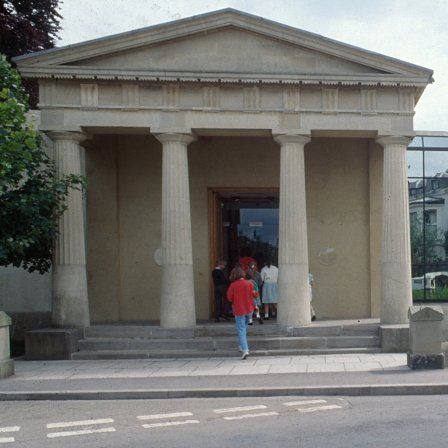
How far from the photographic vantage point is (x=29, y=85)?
2105cm

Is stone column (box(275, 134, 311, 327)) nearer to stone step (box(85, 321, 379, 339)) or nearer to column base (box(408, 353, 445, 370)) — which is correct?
stone step (box(85, 321, 379, 339))

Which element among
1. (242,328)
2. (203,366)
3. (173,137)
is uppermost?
(173,137)

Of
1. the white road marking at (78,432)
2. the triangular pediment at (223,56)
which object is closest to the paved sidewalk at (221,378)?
the white road marking at (78,432)

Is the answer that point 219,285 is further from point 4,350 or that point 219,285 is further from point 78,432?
point 78,432

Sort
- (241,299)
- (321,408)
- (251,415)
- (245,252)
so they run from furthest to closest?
(245,252)
(241,299)
(321,408)
(251,415)

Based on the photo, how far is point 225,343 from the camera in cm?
1526

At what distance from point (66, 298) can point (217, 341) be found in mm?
3784

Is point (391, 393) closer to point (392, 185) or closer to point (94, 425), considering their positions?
point (94, 425)

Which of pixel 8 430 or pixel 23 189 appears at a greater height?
pixel 23 189

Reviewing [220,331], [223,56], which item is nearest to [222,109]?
[223,56]

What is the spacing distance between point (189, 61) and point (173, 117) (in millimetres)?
1464

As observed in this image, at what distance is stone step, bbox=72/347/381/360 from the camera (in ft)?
48.9

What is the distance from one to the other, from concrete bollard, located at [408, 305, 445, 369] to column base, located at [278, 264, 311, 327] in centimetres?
401

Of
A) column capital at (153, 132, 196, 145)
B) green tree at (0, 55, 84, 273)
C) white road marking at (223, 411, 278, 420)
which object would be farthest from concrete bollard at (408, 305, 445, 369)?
green tree at (0, 55, 84, 273)
